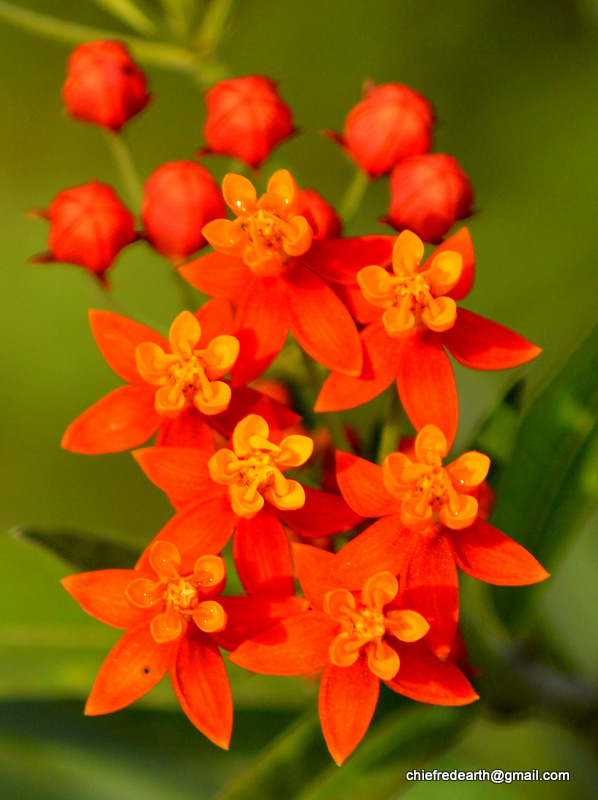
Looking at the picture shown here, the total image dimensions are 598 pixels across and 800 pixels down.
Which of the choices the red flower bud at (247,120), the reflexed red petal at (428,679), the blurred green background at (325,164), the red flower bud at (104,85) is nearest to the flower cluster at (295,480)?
the reflexed red petal at (428,679)

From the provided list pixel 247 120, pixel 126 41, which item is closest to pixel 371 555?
pixel 247 120

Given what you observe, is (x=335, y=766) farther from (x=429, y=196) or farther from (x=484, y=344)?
(x=429, y=196)

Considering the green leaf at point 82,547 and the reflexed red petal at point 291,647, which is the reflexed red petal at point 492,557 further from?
the green leaf at point 82,547

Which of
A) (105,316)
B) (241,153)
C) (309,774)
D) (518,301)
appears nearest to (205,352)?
(105,316)

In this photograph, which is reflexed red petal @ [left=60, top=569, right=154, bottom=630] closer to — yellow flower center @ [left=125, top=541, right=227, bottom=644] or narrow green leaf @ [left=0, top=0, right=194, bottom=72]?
yellow flower center @ [left=125, top=541, right=227, bottom=644]

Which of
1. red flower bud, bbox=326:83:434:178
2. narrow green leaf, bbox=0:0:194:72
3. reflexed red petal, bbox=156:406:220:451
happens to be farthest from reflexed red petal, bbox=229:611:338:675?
narrow green leaf, bbox=0:0:194:72

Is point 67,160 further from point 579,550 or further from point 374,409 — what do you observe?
point 579,550
